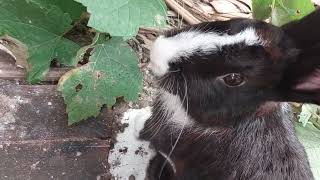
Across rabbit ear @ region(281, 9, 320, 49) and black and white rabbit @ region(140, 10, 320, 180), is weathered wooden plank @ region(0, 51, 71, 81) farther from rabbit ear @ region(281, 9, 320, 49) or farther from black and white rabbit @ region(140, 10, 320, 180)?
rabbit ear @ region(281, 9, 320, 49)

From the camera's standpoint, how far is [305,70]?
A: 304 centimetres

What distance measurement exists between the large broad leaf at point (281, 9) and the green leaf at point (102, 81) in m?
0.84

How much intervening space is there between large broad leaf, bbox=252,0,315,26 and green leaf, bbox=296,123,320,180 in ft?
2.29

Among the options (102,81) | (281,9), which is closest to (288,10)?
(281,9)

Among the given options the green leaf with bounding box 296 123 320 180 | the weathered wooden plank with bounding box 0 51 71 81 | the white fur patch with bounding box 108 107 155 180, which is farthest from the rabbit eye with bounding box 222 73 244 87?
the green leaf with bounding box 296 123 320 180

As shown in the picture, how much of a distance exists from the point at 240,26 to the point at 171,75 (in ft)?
1.20

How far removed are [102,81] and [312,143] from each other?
Answer: 4.49 feet

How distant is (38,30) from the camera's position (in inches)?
137

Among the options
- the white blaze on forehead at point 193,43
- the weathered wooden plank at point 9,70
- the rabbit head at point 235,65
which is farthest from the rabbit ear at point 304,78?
the weathered wooden plank at point 9,70

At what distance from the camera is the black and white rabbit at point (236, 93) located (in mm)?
2996

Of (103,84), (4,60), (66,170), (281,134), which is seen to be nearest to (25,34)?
(4,60)

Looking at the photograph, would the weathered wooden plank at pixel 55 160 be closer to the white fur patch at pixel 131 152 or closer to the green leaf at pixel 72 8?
the white fur patch at pixel 131 152

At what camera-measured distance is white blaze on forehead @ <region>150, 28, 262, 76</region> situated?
A: 2.98 metres

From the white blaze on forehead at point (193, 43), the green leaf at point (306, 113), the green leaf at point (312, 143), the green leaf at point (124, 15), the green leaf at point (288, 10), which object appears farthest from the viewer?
the green leaf at point (306, 113)
